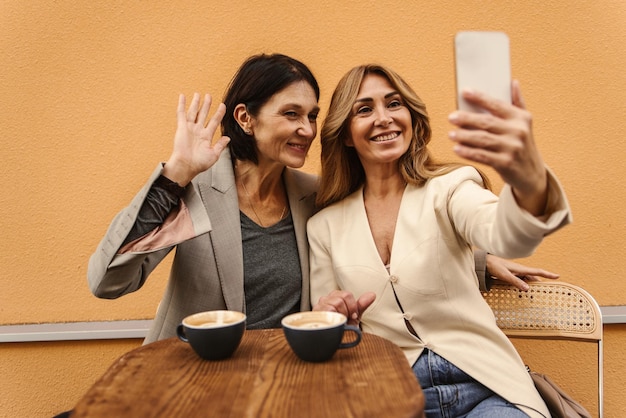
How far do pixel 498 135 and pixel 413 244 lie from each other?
0.55m

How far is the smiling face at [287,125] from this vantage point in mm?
1375

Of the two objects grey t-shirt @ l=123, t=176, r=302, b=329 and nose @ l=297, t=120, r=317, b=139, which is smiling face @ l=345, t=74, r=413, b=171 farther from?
grey t-shirt @ l=123, t=176, r=302, b=329

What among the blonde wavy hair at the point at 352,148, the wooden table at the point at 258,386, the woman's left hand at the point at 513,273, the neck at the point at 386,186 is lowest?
the woman's left hand at the point at 513,273

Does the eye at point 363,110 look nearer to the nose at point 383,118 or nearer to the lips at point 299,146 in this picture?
the nose at point 383,118

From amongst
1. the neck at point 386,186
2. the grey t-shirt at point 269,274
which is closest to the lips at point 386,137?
the neck at point 386,186

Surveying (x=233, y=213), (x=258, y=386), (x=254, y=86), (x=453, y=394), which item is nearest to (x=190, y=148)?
(x=233, y=213)

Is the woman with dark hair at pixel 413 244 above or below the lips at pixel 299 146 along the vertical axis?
below

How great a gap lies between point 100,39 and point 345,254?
1142 mm

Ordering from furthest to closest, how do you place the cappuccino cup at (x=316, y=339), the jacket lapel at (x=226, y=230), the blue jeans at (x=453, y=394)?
the jacket lapel at (x=226, y=230), the blue jeans at (x=453, y=394), the cappuccino cup at (x=316, y=339)

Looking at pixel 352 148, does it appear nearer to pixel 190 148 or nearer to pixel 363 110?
pixel 363 110

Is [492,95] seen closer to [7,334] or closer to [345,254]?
[345,254]

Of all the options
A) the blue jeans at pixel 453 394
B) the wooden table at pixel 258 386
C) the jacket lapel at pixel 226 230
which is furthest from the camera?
the jacket lapel at pixel 226 230

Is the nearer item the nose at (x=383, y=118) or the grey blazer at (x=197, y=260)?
the grey blazer at (x=197, y=260)

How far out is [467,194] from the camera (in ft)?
3.67
